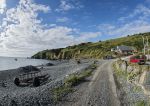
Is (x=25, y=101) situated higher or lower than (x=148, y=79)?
lower

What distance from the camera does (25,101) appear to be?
82.0 ft

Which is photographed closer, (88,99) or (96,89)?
(88,99)

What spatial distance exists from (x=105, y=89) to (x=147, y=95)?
8746mm

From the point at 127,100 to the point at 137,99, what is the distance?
1.18 m

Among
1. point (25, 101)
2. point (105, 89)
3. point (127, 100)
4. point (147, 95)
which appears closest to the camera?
point (147, 95)

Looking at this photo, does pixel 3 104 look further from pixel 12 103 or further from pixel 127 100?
pixel 127 100

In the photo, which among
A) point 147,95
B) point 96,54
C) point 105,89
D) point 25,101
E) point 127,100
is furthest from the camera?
point 96,54

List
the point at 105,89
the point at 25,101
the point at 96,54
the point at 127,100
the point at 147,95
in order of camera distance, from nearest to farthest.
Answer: the point at 147,95
the point at 127,100
the point at 25,101
the point at 105,89
the point at 96,54

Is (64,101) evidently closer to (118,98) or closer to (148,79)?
(118,98)

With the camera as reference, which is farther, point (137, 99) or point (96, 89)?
point (96, 89)

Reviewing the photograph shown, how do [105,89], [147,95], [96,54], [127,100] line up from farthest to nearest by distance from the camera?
1. [96,54]
2. [105,89]
3. [127,100]
4. [147,95]

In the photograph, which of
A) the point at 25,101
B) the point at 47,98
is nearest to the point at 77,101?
the point at 47,98

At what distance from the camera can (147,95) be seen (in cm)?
2170

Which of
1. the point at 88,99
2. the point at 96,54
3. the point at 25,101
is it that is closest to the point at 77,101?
the point at 88,99
